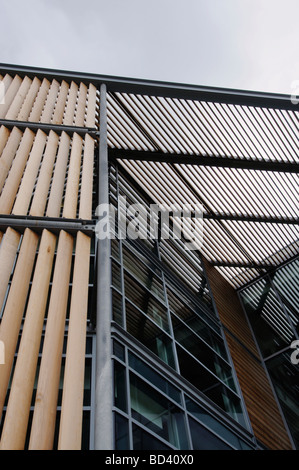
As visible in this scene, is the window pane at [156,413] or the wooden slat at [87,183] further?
the wooden slat at [87,183]

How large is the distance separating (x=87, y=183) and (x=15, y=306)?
3.02 m

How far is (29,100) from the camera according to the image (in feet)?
32.0

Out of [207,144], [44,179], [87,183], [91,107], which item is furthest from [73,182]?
[207,144]

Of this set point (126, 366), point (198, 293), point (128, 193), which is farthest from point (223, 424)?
point (128, 193)

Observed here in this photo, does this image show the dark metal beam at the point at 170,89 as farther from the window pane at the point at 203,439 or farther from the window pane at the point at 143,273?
the window pane at the point at 203,439

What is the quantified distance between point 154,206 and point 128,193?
1.30 m

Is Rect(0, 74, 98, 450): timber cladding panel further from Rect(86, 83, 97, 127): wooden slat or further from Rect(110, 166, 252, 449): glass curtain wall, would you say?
Rect(110, 166, 252, 449): glass curtain wall

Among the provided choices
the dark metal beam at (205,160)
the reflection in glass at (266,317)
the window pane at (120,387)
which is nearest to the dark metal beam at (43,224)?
the window pane at (120,387)

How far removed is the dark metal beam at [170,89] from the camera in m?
10.9

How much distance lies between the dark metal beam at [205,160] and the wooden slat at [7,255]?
7679mm

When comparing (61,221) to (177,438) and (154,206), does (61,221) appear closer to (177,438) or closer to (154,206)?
(177,438)

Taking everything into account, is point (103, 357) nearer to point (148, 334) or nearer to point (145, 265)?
point (148, 334)

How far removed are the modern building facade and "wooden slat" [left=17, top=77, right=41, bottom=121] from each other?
52 mm

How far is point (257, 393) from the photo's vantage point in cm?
1086
